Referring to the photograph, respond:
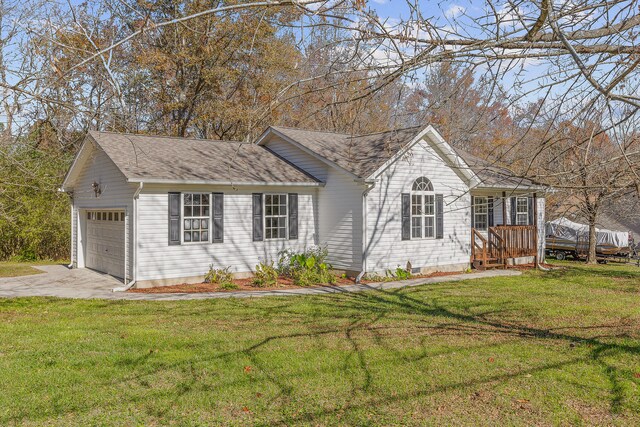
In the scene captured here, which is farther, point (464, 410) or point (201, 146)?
point (201, 146)

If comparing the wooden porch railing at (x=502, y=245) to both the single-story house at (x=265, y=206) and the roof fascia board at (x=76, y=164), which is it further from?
the roof fascia board at (x=76, y=164)

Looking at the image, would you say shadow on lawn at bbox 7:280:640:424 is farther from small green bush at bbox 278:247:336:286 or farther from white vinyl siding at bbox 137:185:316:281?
white vinyl siding at bbox 137:185:316:281

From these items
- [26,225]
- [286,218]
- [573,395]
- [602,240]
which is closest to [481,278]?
[286,218]

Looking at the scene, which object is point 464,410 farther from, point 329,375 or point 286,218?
point 286,218

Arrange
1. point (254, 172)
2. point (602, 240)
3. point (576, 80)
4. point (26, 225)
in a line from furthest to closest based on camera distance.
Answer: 1. point (602, 240)
2. point (26, 225)
3. point (254, 172)
4. point (576, 80)

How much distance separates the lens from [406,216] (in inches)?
612

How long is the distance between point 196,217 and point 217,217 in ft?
1.96

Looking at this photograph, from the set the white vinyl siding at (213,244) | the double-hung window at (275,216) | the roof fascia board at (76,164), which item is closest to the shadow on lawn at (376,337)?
the white vinyl siding at (213,244)

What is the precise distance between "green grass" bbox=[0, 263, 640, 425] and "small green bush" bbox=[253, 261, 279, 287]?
107 inches

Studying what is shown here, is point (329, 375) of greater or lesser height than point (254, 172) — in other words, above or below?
below

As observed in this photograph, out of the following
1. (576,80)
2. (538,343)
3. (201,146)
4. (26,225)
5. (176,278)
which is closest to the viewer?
(576,80)

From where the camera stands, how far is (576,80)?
4863 millimetres

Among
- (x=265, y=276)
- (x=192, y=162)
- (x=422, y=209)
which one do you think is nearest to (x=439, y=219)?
(x=422, y=209)

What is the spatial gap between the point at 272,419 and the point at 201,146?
12.8m
